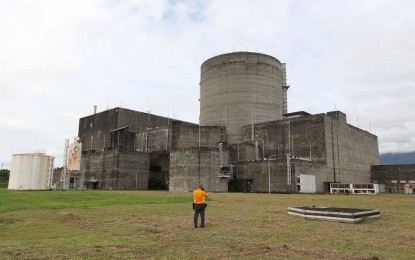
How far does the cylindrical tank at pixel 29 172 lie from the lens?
53719 millimetres

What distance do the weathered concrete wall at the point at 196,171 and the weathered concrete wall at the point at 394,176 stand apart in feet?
128

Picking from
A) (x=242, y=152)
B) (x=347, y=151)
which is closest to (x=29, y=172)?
(x=242, y=152)

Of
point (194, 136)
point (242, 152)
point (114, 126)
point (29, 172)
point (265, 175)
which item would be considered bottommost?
point (29, 172)

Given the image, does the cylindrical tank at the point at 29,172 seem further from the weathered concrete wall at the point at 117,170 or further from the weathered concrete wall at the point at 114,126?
the weathered concrete wall at the point at 114,126

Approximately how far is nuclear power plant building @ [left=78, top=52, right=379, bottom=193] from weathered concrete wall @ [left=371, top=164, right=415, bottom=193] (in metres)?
2.10

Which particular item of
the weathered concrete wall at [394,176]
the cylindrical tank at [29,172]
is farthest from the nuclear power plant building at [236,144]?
the cylindrical tank at [29,172]

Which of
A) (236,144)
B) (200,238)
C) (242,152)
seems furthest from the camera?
(236,144)

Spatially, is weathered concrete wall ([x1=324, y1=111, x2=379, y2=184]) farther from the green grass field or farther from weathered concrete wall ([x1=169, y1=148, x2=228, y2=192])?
the green grass field

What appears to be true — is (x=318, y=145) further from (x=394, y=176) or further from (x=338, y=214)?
(x=338, y=214)

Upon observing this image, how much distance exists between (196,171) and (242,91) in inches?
1019

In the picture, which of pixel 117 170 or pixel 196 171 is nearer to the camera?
pixel 196 171

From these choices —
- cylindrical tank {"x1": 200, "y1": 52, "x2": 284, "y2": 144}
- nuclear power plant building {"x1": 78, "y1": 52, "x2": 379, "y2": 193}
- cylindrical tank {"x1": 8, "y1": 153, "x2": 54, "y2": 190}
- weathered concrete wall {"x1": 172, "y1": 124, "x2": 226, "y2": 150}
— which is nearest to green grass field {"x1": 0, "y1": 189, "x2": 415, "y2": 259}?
nuclear power plant building {"x1": 78, "y1": 52, "x2": 379, "y2": 193}

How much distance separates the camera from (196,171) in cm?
5616

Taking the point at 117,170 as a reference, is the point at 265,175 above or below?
below
